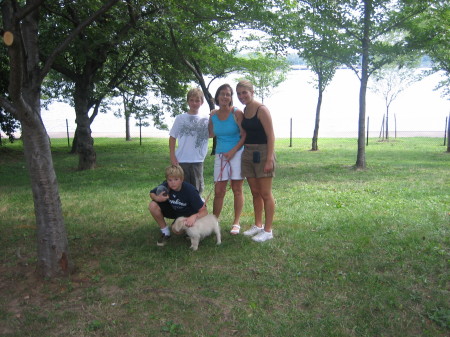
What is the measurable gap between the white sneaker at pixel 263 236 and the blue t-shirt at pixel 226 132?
3.35ft

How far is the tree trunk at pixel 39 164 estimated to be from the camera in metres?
3.13

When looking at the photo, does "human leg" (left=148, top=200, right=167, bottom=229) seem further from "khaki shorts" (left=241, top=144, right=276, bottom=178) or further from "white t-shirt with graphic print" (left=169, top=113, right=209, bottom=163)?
"khaki shorts" (left=241, top=144, right=276, bottom=178)

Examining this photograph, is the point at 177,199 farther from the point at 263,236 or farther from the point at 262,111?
the point at 262,111

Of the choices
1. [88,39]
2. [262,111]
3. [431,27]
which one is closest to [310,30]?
[431,27]

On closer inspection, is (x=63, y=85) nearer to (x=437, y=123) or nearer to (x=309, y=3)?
(x=309, y=3)

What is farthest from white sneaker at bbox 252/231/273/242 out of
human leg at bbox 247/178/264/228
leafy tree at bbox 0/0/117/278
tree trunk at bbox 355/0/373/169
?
tree trunk at bbox 355/0/373/169

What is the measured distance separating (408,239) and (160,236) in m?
2.76

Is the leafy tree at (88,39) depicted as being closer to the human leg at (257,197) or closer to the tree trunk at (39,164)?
the tree trunk at (39,164)

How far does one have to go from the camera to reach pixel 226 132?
164 inches

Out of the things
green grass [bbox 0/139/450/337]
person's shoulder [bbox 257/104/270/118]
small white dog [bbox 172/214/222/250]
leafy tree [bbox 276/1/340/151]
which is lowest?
green grass [bbox 0/139/450/337]

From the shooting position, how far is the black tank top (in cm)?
401

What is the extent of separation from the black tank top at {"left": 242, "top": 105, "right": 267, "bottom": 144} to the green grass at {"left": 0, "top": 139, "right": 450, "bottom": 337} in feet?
3.65

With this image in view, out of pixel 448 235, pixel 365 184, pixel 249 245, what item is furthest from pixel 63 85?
pixel 448 235

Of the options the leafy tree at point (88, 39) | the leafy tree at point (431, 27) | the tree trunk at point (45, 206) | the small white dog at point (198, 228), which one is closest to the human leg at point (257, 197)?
the small white dog at point (198, 228)
